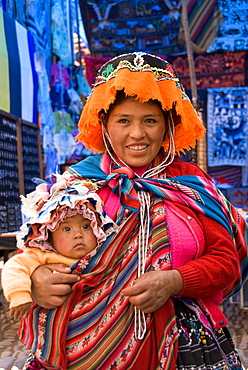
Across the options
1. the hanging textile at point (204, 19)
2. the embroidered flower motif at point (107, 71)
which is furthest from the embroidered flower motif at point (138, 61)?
the hanging textile at point (204, 19)

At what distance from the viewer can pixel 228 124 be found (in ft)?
28.0

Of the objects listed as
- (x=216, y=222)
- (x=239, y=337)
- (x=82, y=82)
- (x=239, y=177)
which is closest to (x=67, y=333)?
(x=216, y=222)

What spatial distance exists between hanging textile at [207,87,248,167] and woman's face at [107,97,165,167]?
6793 millimetres

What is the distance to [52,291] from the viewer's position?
1629mm

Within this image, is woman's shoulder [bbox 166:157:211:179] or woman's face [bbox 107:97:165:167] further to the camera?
woman's shoulder [bbox 166:157:211:179]

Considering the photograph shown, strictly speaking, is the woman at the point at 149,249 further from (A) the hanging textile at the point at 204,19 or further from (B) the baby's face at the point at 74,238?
(A) the hanging textile at the point at 204,19

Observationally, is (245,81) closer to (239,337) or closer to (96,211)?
(239,337)

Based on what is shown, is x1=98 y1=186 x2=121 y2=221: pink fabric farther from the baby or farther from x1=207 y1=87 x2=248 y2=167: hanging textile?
x1=207 y1=87 x2=248 y2=167: hanging textile

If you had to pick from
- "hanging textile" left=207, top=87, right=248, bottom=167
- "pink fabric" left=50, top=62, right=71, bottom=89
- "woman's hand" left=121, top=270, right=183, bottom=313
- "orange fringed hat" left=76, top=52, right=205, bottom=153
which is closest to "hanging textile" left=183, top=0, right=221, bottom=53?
"hanging textile" left=207, top=87, right=248, bottom=167

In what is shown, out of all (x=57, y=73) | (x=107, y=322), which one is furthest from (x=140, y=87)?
(x=57, y=73)

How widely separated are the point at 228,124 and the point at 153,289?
730cm

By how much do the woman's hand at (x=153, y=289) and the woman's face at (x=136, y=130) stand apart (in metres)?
0.53

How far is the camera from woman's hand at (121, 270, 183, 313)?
1.59m

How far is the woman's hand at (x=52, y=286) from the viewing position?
163 centimetres
